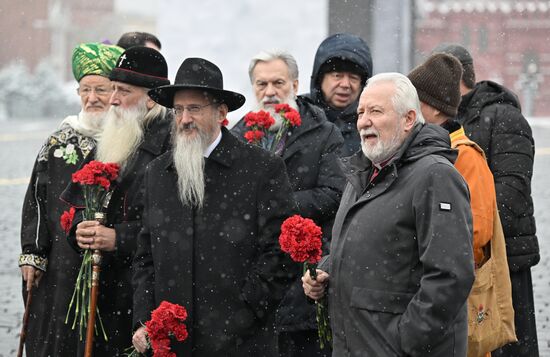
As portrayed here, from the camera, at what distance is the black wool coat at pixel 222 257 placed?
4.50 metres

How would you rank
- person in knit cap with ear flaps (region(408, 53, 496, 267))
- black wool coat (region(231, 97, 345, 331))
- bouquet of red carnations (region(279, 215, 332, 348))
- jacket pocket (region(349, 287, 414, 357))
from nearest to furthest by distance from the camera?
1. jacket pocket (region(349, 287, 414, 357))
2. bouquet of red carnations (region(279, 215, 332, 348))
3. person in knit cap with ear flaps (region(408, 53, 496, 267))
4. black wool coat (region(231, 97, 345, 331))

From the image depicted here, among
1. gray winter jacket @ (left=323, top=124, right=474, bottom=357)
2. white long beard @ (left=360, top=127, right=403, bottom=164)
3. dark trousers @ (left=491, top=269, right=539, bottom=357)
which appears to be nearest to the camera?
gray winter jacket @ (left=323, top=124, right=474, bottom=357)

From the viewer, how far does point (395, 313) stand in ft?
12.6

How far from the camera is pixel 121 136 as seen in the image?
5449 mm

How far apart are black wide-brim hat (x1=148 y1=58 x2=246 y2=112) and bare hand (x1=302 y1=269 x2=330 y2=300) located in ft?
3.08

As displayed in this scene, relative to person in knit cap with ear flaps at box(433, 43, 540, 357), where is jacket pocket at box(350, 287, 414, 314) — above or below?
below

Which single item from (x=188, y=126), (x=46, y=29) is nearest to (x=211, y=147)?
(x=188, y=126)

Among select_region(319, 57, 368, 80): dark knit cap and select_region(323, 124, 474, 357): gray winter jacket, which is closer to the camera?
select_region(323, 124, 474, 357): gray winter jacket

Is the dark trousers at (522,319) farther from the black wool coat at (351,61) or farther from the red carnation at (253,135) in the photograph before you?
the red carnation at (253,135)

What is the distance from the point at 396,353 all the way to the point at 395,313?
14cm

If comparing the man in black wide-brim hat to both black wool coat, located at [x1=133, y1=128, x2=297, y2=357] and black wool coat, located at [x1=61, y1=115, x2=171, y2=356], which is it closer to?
black wool coat, located at [x1=133, y1=128, x2=297, y2=357]

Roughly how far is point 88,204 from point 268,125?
0.97 meters

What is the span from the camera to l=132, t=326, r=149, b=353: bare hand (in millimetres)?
4492

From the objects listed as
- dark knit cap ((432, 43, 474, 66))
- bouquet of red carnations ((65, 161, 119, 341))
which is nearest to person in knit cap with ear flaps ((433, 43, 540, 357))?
dark knit cap ((432, 43, 474, 66))
